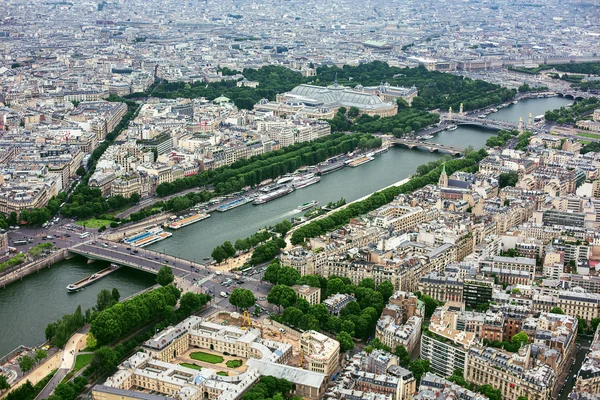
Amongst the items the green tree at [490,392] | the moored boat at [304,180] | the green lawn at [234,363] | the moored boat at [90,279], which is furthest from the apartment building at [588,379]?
the moored boat at [304,180]

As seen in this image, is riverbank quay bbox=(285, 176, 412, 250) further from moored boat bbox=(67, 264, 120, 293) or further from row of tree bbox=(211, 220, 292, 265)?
moored boat bbox=(67, 264, 120, 293)

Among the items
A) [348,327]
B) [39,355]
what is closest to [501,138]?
[348,327]

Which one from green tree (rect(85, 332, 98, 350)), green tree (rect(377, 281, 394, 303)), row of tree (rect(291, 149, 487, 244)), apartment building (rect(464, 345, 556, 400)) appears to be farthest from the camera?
row of tree (rect(291, 149, 487, 244))

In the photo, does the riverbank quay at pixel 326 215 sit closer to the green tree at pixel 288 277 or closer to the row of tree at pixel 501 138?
the green tree at pixel 288 277

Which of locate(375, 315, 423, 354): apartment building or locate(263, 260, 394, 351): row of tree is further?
locate(263, 260, 394, 351): row of tree

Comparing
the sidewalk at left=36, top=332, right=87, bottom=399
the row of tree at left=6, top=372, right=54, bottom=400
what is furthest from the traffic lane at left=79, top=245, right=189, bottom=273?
the row of tree at left=6, top=372, right=54, bottom=400

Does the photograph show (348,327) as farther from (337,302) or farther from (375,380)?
(375,380)
